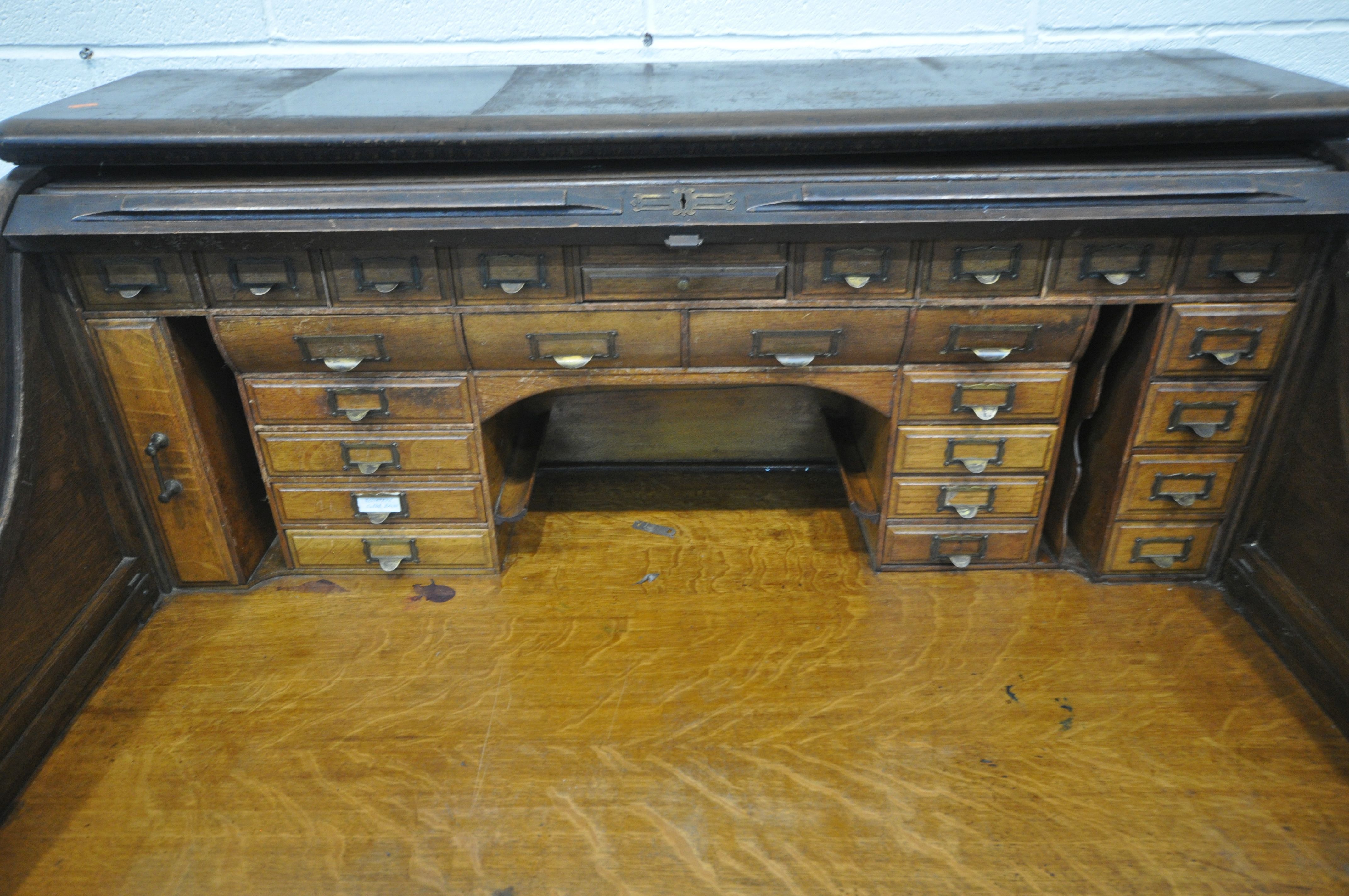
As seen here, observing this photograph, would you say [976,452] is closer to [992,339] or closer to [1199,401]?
[992,339]

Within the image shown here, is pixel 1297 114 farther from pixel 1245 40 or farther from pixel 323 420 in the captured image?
pixel 323 420

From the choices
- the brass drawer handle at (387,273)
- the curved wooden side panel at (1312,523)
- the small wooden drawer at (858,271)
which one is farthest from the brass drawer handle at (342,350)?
the curved wooden side panel at (1312,523)

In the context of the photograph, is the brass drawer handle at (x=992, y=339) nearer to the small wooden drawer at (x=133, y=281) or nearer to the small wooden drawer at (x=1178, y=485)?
the small wooden drawer at (x=1178, y=485)

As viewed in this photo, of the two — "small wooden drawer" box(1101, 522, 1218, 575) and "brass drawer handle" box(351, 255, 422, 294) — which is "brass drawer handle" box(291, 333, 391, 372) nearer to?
"brass drawer handle" box(351, 255, 422, 294)

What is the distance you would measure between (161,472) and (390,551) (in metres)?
0.54

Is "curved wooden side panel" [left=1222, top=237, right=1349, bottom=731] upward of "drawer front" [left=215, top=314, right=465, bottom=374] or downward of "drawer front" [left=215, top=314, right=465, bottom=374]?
downward

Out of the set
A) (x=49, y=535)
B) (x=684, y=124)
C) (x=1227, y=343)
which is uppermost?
(x=684, y=124)

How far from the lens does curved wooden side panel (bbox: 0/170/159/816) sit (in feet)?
5.71

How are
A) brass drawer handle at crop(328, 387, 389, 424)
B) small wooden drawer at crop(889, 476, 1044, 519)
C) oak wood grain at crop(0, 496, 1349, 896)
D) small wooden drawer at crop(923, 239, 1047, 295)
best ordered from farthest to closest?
small wooden drawer at crop(889, 476, 1044, 519)
brass drawer handle at crop(328, 387, 389, 424)
small wooden drawer at crop(923, 239, 1047, 295)
oak wood grain at crop(0, 496, 1349, 896)

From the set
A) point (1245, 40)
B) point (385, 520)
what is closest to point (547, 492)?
point (385, 520)

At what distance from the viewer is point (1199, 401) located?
1.98 metres

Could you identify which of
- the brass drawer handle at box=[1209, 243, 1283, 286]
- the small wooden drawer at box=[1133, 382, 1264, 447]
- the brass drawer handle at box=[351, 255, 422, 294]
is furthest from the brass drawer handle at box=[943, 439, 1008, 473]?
the brass drawer handle at box=[351, 255, 422, 294]

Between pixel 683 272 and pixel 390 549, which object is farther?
pixel 390 549

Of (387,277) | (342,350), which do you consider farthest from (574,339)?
(342,350)
